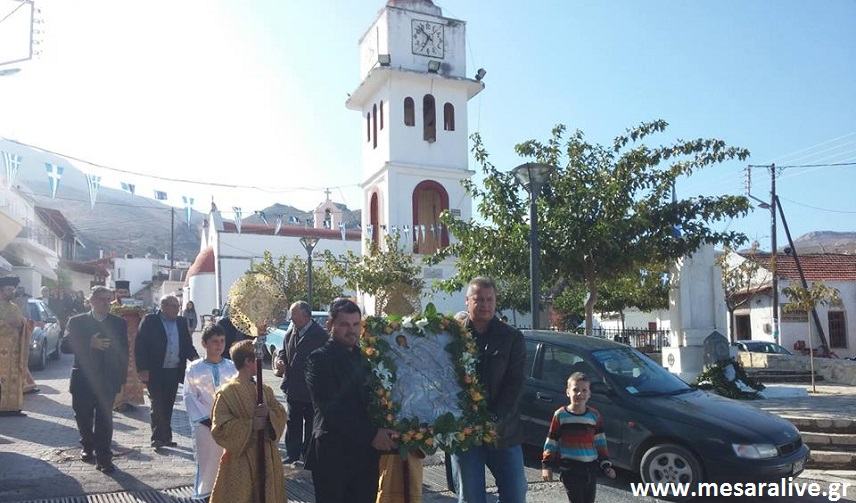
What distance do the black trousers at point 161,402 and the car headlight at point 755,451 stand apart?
20.1 ft

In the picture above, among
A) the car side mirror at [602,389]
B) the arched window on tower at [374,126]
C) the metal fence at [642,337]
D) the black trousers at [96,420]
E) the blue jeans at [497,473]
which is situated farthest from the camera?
the arched window on tower at [374,126]

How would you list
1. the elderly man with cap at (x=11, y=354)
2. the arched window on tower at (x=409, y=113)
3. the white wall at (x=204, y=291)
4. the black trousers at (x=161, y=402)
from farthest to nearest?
the white wall at (x=204, y=291) < the arched window on tower at (x=409, y=113) < the elderly man with cap at (x=11, y=354) < the black trousers at (x=161, y=402)

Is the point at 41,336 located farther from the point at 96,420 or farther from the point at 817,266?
the point at 817,266

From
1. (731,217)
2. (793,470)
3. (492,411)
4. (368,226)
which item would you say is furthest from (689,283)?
(368,226)

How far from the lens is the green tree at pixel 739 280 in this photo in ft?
103

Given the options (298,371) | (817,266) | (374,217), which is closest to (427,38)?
(374,217)

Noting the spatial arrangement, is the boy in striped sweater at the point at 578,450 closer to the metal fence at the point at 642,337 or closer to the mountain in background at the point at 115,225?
the metal fence at the point at 642,337

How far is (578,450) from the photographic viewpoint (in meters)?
5.61

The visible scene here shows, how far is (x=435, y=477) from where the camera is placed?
24.8 ft

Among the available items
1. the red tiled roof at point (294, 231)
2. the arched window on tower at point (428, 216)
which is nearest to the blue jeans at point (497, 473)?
the arched window on tower at point (428, 216)

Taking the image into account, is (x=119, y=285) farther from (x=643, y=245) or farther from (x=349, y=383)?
(x=349, y=383)

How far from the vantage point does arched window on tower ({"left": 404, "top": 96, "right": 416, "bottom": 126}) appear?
29.7 m

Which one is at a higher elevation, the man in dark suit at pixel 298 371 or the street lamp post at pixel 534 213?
the street lamp post at pixel 534 213

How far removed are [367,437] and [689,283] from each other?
12877 millimetres
